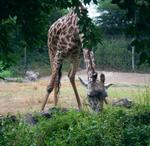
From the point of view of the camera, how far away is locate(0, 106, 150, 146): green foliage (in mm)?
4410

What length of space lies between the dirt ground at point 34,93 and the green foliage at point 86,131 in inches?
104

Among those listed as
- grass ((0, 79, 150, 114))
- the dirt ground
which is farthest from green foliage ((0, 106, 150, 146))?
grass ((0, 79, 150, 114))

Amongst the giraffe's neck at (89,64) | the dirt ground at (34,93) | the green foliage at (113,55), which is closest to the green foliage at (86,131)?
the dirt ground at (34,93)

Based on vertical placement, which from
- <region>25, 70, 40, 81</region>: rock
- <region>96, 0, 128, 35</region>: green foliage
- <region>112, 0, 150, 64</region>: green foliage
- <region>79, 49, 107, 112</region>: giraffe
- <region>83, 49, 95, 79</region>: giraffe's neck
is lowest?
<region>79, 49, 107, 112</region>: giraffe

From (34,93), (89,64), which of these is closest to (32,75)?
(34,93)

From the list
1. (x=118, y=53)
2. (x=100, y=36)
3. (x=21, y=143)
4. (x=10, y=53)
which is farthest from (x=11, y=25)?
(x=118, y=53)

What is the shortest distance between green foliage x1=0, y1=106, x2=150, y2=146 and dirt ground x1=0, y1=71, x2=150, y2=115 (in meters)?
2.64

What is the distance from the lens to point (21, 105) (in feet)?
32.0

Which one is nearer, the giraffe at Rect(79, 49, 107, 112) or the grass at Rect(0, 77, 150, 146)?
the grass at Rect(0, 77, 150, 146)

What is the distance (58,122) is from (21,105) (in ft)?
14.4

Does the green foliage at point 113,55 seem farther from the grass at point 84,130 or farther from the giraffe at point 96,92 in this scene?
the grass at point 84,130

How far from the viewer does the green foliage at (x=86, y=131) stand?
4.41m

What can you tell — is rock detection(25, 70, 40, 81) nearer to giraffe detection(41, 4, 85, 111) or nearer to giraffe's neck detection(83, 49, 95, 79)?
giraffe detection(41, 4, 85, 111)

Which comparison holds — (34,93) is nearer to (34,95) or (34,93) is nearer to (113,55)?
(34,95)
